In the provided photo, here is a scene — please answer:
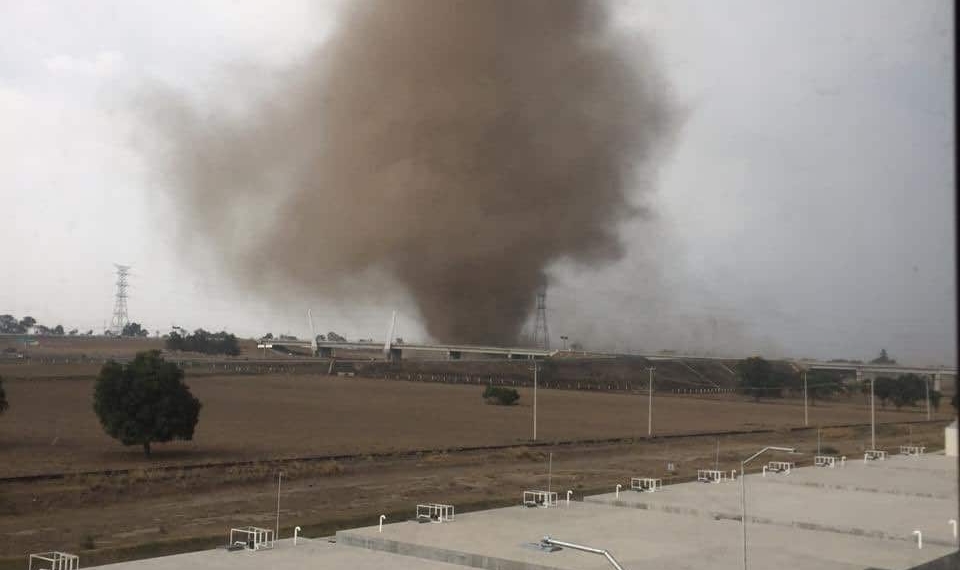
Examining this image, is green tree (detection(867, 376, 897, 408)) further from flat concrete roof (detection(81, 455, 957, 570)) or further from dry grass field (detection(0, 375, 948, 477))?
flat concrete roof (detection(81, 455, 957, 570))

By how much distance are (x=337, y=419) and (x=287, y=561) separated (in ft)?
87.8

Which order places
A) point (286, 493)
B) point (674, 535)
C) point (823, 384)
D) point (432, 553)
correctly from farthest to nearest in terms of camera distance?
point (823, 384)
point (286, 493)
point (674, 535)
point (432, 553)

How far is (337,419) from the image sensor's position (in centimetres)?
3794

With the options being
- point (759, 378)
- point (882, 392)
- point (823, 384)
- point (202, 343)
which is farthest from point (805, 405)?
point (202, 343)

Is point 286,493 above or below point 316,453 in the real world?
below

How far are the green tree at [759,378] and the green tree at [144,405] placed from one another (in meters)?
24.6

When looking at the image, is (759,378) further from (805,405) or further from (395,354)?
(395,354)

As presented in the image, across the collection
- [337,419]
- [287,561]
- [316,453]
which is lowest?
[316,453]

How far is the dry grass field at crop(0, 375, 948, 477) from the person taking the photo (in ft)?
85.4

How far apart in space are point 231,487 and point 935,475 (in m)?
14.6

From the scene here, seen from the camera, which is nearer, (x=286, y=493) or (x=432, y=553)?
(x=432, y=553)

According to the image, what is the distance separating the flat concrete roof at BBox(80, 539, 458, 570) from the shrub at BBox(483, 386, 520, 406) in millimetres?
37114

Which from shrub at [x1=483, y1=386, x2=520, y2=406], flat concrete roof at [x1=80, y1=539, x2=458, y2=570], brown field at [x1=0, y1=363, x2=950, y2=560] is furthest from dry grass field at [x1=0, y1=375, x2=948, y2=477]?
flat concrete roof at [x1=80, y1=539, x2=458, y2=570]

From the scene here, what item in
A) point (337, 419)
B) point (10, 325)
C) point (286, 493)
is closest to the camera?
point (286, 493)
